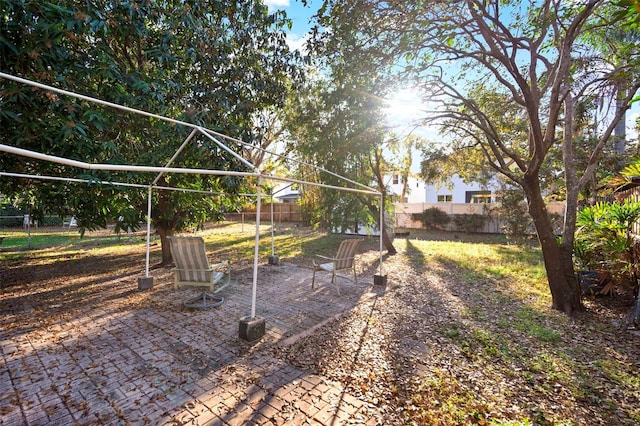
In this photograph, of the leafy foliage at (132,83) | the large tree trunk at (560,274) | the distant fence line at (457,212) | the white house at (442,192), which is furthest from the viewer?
the white house at (442,192)

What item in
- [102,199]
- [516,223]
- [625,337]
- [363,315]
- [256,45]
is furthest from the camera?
[516,223]

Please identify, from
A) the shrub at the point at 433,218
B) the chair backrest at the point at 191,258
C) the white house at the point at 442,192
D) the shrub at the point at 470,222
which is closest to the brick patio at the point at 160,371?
the chair backrest at the point at 191,258

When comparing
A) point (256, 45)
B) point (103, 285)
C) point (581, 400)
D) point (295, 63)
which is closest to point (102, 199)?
point (103, 285)

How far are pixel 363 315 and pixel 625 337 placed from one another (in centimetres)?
333

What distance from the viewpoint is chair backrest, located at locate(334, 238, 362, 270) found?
18.2 ft

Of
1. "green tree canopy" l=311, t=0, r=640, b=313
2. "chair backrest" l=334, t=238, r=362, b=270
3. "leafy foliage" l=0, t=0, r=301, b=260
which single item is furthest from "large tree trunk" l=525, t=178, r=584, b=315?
"leafy foliage" l=0, t=0, r=301, b=260

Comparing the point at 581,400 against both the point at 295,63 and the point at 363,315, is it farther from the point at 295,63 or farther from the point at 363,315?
the point at 295,63

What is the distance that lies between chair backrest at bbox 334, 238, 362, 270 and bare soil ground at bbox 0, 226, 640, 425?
73cm

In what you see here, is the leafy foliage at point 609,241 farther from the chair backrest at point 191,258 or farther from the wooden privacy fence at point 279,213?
the wooden privacy fence at point 279,213

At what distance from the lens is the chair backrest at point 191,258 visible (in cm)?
445

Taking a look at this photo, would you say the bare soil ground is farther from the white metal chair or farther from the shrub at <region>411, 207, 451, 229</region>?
the shrub at <region>411, 207, 451, 229</region>

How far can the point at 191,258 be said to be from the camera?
4543 mm

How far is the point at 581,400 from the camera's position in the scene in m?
2.62

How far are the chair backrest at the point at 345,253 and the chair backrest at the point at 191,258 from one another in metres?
2.31
